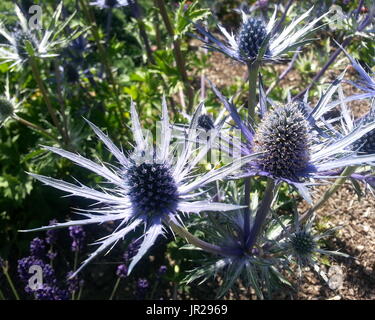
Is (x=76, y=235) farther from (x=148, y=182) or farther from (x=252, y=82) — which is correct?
(x=252, y=82)

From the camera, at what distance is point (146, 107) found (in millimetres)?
2760

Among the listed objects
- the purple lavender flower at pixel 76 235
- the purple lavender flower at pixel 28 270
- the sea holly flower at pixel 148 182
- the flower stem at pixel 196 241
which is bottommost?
the purple lavender flower at pixel 28 270

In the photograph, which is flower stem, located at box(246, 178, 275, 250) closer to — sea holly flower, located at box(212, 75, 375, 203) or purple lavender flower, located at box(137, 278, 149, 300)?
sea holly flower, located at box(212, 75, 375, 203)

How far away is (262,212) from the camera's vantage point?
1433mm

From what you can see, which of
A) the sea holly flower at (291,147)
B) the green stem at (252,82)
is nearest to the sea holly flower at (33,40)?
the green stem at (252,82)

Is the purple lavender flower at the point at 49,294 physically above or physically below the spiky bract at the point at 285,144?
below

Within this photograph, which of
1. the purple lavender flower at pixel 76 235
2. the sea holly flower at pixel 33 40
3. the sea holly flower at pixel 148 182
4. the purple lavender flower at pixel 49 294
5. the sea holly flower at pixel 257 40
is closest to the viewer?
the sea holly flower at pixel 148 182

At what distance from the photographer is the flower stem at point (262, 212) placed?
4.34ft

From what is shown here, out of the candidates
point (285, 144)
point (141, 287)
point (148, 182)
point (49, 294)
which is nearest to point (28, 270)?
point (49, 294)

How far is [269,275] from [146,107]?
1584 millimetres

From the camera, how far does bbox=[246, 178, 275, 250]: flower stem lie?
4.34 feet

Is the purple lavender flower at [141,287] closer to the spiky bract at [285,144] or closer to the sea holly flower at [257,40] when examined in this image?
the spiky bract at [285,144]

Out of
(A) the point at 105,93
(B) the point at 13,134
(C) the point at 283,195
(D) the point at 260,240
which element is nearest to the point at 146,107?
(A) the point at 105,93

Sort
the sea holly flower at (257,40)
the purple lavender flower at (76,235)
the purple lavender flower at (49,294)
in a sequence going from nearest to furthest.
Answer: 1. the sea holly flower at (257,40)
2. the purple lavender flower at (49,294)
3. the purple lavender flower at (76,235)
